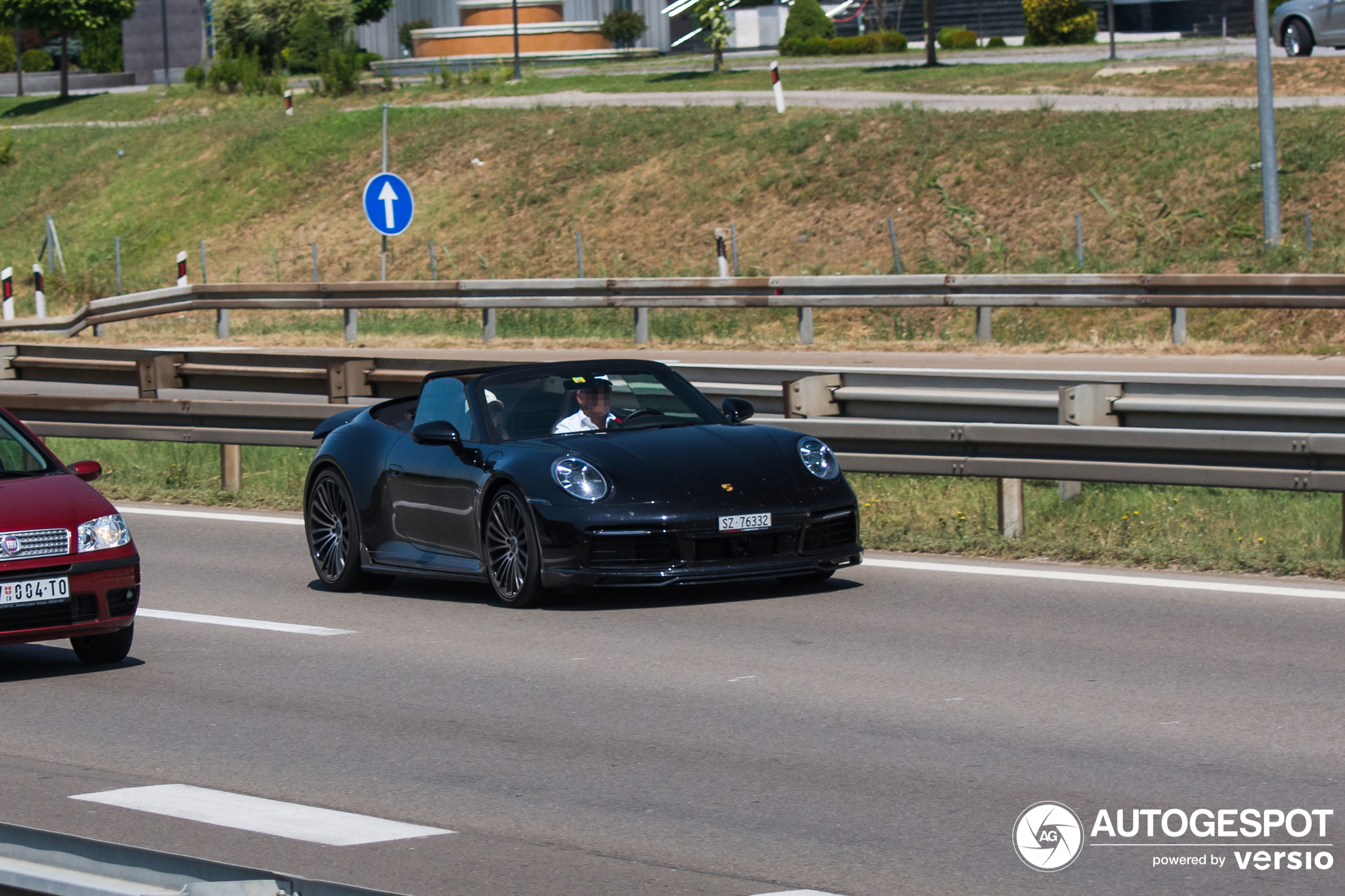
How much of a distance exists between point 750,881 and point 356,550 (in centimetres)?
609

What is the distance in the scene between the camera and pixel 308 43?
2889 inches

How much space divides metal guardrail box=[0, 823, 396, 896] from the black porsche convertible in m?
5.46

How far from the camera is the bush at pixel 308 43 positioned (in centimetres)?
7312

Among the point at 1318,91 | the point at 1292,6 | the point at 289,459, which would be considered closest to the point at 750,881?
the point at 289,459

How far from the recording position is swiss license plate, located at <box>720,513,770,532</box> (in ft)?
30.1

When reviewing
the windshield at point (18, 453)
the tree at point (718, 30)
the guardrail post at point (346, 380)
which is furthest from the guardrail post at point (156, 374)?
the tree at point (718, 30)

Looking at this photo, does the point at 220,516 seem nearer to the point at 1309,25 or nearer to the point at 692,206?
the point at 692,206

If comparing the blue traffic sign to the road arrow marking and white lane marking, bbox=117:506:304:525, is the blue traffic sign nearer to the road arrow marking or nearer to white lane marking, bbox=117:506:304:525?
the road arrow marking

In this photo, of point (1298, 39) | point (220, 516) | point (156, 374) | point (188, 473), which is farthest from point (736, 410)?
point (1298, 39)

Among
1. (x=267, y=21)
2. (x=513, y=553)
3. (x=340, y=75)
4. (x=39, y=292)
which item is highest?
(x=267, y=21)

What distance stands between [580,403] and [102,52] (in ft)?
323

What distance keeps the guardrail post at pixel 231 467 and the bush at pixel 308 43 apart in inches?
2375

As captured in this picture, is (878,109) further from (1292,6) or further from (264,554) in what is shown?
(264,554)

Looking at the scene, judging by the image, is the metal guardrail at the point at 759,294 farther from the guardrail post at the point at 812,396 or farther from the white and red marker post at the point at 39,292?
the guardrail post at the point at 812,396
